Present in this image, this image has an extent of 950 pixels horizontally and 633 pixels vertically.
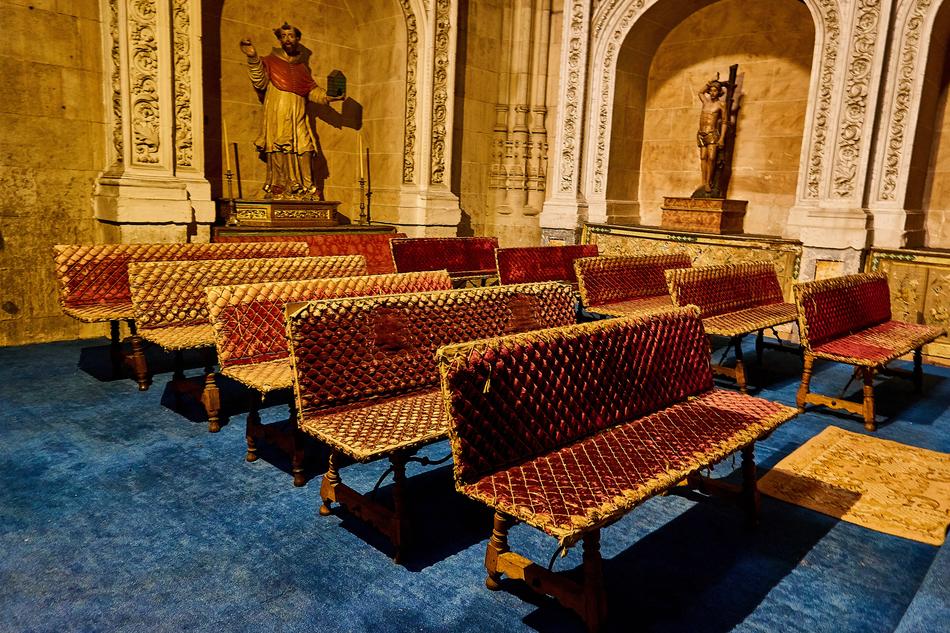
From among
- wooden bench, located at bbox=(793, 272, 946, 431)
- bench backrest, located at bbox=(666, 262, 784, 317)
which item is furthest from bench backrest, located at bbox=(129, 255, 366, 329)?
wooden bench, located at bbox=(793, 272, 946, 431)

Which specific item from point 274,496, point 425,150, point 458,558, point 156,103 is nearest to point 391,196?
point 425,150

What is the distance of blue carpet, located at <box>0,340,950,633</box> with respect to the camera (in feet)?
8.95

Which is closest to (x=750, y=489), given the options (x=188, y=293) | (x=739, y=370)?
(x=739, y=370)

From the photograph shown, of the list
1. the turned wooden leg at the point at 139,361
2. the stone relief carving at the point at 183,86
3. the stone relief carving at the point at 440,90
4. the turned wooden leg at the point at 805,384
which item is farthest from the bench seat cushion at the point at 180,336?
the stone relief carving at the point at 440,90

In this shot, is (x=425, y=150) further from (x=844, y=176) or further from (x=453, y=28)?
(x=844, y=176)

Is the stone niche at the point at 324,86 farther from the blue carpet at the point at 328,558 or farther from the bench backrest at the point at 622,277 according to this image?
the blue carpet at the point at 328,558

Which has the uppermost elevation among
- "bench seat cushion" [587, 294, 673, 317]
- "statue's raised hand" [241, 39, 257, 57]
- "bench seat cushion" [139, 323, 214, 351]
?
"statue's raised hand" [241, 39, 257, 57]

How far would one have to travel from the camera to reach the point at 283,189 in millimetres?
8688

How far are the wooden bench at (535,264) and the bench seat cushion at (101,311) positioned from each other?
3.39m

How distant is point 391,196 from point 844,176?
5.71 meters

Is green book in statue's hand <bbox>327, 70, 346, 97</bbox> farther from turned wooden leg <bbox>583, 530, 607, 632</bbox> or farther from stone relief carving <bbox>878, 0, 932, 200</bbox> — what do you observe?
turned wooden leg <bbox>583, 530, 607, 632</bbox>

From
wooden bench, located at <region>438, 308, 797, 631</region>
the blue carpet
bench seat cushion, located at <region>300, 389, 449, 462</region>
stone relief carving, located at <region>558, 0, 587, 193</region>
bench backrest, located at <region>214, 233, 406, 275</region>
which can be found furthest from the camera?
stone relief carving, located at <region>558, 0, 587, 193</region>

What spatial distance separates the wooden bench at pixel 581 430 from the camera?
2547 millimetres

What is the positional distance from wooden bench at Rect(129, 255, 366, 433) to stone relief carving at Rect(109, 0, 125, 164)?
2.46 metres
